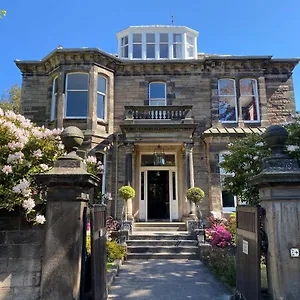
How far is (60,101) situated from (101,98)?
2.02 meters

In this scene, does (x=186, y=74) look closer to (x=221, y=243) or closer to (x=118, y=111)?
(x=118, y=111)

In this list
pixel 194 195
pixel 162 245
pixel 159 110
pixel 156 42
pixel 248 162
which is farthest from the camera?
pixel 156 42

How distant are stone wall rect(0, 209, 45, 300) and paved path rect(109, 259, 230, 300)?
2.08 meters

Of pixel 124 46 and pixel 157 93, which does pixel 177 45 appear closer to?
pixel 124 46

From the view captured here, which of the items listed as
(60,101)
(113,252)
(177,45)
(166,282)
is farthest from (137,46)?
(166,282)

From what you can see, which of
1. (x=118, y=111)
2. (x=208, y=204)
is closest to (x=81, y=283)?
(x=208, y=204)

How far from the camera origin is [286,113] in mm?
14305

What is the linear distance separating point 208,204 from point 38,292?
33.4ft

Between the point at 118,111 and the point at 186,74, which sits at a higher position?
the point at 186,74

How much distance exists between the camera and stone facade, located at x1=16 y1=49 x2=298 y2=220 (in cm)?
1288

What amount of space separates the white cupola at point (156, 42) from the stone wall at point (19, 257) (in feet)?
55.2

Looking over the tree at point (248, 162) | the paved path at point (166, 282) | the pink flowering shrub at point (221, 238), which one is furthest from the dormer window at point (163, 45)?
the paved path at point (166, 282)

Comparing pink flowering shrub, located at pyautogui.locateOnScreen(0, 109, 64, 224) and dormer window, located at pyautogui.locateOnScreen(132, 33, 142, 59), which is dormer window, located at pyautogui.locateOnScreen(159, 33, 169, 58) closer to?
dormer window, located at pyautogui.locateOnScreen(132, 33, 142, 59)

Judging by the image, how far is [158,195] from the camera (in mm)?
14016
